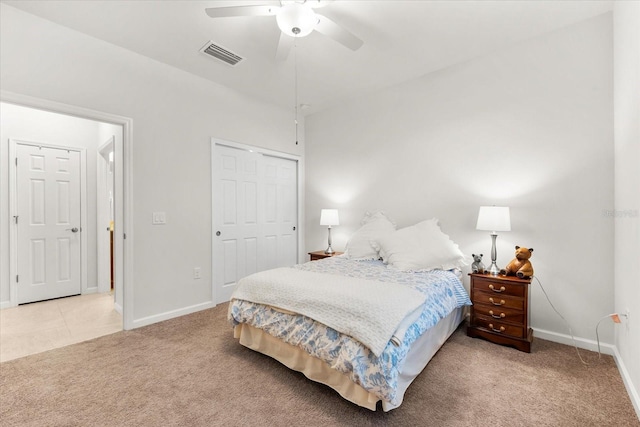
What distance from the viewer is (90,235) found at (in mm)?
4086

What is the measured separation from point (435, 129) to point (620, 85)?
4.74 feet

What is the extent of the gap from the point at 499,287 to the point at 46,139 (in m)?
5.42

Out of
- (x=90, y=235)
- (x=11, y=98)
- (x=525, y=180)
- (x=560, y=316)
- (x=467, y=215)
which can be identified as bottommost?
A: (x=560, y=316)

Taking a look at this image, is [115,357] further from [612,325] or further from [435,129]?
[612,325]

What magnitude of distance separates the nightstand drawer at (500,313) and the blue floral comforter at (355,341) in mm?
109

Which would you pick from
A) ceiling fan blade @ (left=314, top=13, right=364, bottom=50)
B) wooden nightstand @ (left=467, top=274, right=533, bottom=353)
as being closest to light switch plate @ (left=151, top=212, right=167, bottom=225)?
ceiling fan blade @ (left=314, top=13, right=364, bottom=50)

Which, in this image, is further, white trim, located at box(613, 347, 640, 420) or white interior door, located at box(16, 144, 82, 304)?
white interior door, located at box(16, 144, 82, 304)

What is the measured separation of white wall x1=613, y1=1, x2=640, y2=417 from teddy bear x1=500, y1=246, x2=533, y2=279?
1.75 ft

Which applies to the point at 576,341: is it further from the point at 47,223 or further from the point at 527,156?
the point at 47,223

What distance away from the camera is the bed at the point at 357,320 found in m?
1.54

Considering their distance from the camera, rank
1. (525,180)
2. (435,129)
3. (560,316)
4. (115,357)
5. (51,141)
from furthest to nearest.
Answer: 1. (51,141)
2. (435,129)
3. (525,180)
4. (560,316)
5. (115,357)

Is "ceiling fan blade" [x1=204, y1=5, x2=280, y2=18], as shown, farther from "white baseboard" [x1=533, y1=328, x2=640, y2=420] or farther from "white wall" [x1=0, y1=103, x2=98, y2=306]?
"white wall" [x1=0, y1=103, x2=98, y2=306]

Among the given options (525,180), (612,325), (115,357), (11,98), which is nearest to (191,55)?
(11,98)

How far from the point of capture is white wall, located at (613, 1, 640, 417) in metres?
1.66
